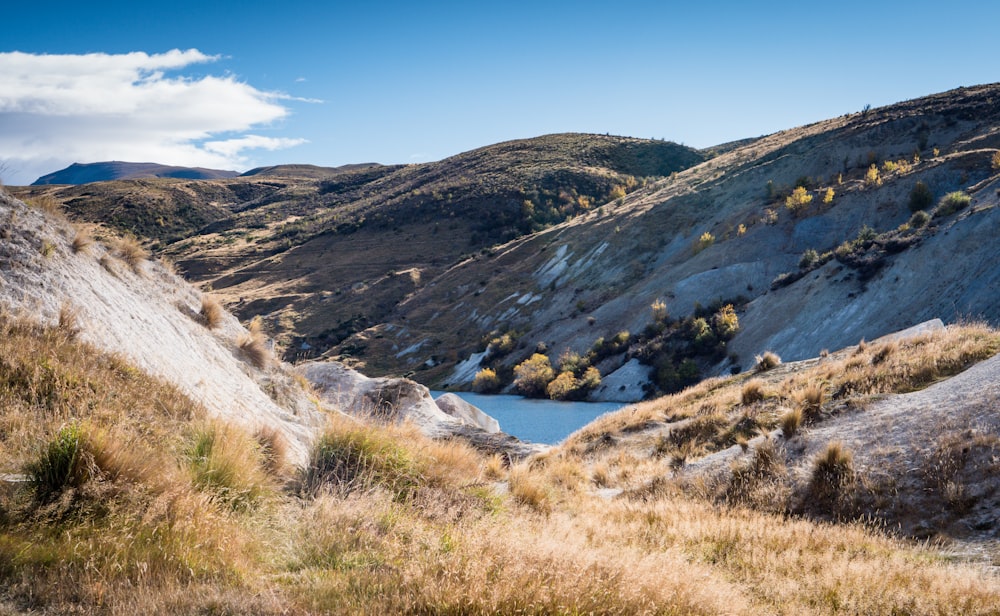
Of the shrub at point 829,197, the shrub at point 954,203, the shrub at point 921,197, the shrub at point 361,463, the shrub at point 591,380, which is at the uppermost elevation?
the shrub at point 829,197

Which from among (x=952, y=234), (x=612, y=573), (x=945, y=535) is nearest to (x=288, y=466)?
(x=612, y=573)

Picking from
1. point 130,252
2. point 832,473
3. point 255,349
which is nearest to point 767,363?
point 832,473

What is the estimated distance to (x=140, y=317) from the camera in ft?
31.1

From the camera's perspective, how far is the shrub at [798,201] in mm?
46250

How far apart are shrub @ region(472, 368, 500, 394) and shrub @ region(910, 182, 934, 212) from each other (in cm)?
3299

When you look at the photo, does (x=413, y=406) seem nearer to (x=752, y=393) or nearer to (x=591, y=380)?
(x=752, y=393)

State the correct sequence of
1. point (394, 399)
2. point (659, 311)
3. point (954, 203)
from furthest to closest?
point (659, 311) < point (954, 203) < point (394, 399)

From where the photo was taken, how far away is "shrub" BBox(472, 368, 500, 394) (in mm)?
48062

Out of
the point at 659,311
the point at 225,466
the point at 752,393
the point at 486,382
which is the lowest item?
the point at 486,382

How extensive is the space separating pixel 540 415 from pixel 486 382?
12417 millimetres

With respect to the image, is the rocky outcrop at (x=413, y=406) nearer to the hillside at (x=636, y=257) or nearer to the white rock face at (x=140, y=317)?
the white rock face at (x=140, y=317)

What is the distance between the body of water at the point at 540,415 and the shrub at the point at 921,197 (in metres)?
24.9

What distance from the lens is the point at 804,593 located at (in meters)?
5.14

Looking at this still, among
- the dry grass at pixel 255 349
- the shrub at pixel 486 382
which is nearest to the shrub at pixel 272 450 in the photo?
the dry grass at pixel 255 349
